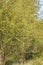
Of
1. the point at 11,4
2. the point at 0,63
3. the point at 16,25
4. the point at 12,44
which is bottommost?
the point at 0,63

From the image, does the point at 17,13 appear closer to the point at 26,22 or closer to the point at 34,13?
the point at 26,22

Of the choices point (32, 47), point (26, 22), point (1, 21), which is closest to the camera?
point (1, 21)

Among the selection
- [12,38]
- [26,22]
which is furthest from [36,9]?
[12,38]

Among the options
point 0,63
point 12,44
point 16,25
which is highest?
point 16,25

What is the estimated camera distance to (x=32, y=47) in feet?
66.5

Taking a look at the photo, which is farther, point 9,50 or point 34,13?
point 34,13

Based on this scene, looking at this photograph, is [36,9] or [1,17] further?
[36,9]

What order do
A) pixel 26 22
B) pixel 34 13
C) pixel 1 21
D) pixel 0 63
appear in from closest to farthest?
1. pixel 1 21
2. pixel 26 22
3. pixel 0 63
4. pixel 34 13

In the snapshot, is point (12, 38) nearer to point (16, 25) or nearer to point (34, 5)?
point (16, 25)

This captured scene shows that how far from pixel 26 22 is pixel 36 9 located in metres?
3.04

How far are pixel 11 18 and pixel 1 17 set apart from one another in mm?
577

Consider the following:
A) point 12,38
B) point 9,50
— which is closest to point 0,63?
point 9,50

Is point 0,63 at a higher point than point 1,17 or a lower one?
lower

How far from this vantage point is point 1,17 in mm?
14078
